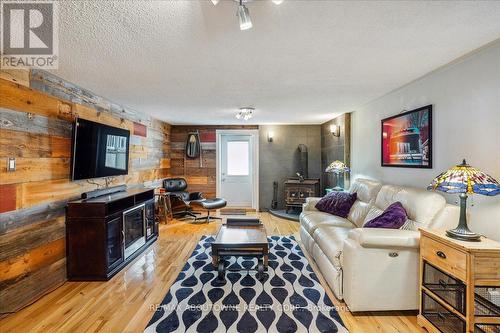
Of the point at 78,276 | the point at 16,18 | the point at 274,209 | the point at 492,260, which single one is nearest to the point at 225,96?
the point at 16,18

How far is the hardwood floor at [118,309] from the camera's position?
2.04 metres

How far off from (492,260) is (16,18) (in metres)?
3.51

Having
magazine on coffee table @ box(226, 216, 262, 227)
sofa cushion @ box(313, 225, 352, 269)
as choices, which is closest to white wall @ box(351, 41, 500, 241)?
sofa cushion @ box(313, 225, 352, 269)

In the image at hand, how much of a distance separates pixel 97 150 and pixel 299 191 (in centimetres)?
407

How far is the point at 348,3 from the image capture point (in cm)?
147

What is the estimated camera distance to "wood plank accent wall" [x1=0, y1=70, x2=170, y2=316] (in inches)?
85.4

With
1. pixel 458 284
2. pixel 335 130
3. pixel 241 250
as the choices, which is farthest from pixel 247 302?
Result: pixel 335 130

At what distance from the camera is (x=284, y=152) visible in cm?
648

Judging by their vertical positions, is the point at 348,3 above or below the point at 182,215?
above

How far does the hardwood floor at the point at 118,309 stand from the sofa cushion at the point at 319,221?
0.47m

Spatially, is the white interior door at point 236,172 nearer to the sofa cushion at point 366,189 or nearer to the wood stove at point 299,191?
the wood stove at point 299,191

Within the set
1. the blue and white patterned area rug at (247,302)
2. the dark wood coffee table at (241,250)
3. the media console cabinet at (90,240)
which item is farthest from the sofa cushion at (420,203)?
the media console cabinet at (90,240)

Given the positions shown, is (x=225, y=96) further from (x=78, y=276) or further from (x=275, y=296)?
(x=78, y=276)

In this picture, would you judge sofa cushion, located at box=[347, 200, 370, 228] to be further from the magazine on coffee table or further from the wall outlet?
the wall outlet
